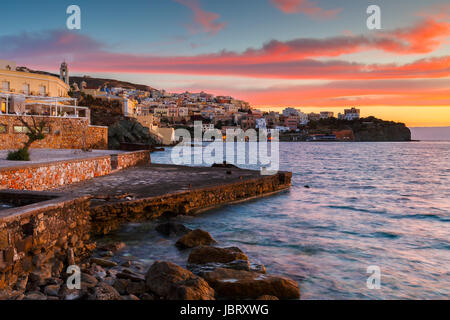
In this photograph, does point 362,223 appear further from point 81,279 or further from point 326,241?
point 81,279

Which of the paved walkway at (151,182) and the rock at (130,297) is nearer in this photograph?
the rock at (130,297)

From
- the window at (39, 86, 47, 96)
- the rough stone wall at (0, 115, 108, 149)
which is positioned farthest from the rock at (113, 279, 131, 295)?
the window at (39, 86, 47, 96)

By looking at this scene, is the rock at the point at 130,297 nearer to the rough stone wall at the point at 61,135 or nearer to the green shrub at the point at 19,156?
the green shrub at the point at 19,156

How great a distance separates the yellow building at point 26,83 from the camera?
132ft

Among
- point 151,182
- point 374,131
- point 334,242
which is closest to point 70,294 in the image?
point 334,242

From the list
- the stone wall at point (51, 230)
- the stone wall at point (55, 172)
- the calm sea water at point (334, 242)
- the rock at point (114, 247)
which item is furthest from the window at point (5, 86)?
the rock at point (114, 247)

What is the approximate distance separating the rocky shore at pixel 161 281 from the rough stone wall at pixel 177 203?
2.12 metres

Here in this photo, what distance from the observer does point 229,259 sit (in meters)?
8.41

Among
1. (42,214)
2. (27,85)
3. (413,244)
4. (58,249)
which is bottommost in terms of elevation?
(413,244)

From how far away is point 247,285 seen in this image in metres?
6.88

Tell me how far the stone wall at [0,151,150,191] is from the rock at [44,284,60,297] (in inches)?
209

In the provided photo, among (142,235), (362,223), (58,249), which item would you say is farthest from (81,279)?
(362,223)

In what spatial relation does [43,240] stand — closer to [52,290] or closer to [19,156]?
[52,290]
